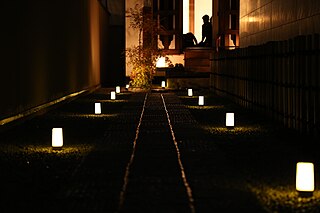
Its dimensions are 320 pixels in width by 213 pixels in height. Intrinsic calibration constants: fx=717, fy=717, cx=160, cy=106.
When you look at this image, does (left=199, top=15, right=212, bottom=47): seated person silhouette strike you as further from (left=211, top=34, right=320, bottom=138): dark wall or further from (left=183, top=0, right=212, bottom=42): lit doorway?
(left=211, top=34, right=320, bottom=138): dark wall

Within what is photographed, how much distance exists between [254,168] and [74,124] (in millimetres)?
5635

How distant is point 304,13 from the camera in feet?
45.1

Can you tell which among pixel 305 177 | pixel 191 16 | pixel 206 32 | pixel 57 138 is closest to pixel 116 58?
pixel 191 16

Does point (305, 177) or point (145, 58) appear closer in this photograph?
point (305, 177)

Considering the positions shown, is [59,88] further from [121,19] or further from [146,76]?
[121,19]

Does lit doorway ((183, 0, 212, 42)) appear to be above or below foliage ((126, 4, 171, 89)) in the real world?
above

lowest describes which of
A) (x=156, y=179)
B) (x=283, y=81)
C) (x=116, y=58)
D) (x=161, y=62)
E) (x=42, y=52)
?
(x=156, y=179)

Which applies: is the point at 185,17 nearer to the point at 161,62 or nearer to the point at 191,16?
the point at 191,16

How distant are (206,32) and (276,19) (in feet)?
52.7

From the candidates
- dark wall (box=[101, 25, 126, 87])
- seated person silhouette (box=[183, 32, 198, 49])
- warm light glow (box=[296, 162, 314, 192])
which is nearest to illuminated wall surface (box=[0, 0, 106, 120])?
warm light glow (box=[296, 162, 314, 192])

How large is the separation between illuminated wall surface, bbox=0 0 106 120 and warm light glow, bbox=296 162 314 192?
6192 mm

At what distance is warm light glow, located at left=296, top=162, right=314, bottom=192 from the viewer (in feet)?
20.0

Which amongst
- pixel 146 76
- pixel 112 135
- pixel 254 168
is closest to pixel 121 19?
pixel 146 76

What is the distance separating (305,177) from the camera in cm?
610
